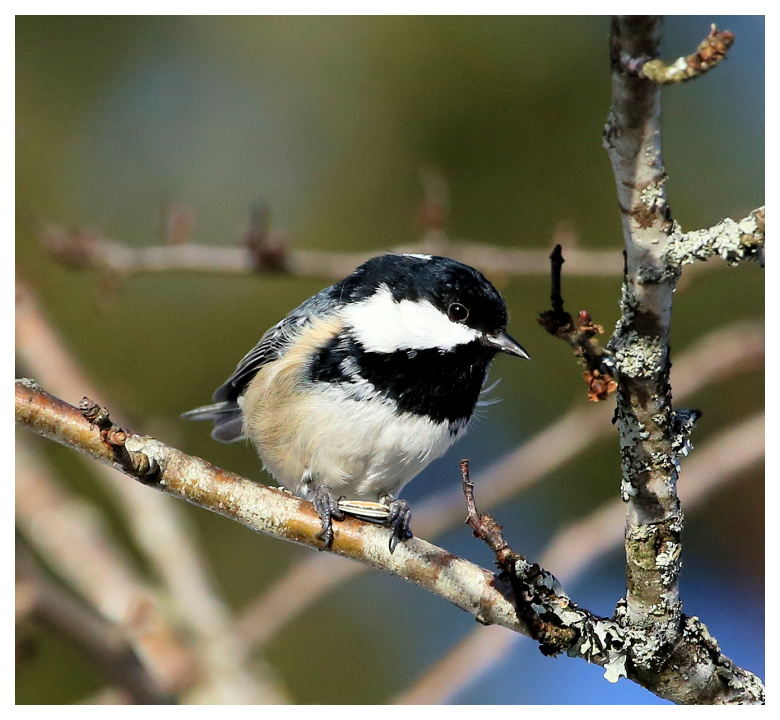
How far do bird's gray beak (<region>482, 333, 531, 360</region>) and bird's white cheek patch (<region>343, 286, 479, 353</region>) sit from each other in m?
0.04

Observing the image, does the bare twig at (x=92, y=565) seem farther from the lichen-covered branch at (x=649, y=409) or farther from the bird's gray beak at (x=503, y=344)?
the lichen-covered branch at (x=649, y=409)

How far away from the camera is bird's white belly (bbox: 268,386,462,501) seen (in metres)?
2.18

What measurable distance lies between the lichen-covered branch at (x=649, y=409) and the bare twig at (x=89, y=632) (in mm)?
1237

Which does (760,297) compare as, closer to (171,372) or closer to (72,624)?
(171,372)

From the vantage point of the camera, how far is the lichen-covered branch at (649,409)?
1.07 meters

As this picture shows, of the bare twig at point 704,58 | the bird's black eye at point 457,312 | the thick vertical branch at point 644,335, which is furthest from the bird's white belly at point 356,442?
the bare twig at point 704,58

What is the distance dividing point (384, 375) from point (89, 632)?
37.9 inches

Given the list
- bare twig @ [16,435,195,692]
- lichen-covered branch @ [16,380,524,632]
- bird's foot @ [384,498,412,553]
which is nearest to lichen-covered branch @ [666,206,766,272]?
lichen-covered branch @ [16,380,524,632]

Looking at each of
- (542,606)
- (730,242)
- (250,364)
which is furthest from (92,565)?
(730,242)

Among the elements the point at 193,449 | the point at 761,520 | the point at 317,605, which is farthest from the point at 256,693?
the point at 761,520

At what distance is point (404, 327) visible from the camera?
2234mm

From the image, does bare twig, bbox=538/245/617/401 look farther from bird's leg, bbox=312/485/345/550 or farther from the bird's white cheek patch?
the bird's white cheek patch

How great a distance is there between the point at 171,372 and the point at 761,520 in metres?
2.44

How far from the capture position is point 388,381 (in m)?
2.17
